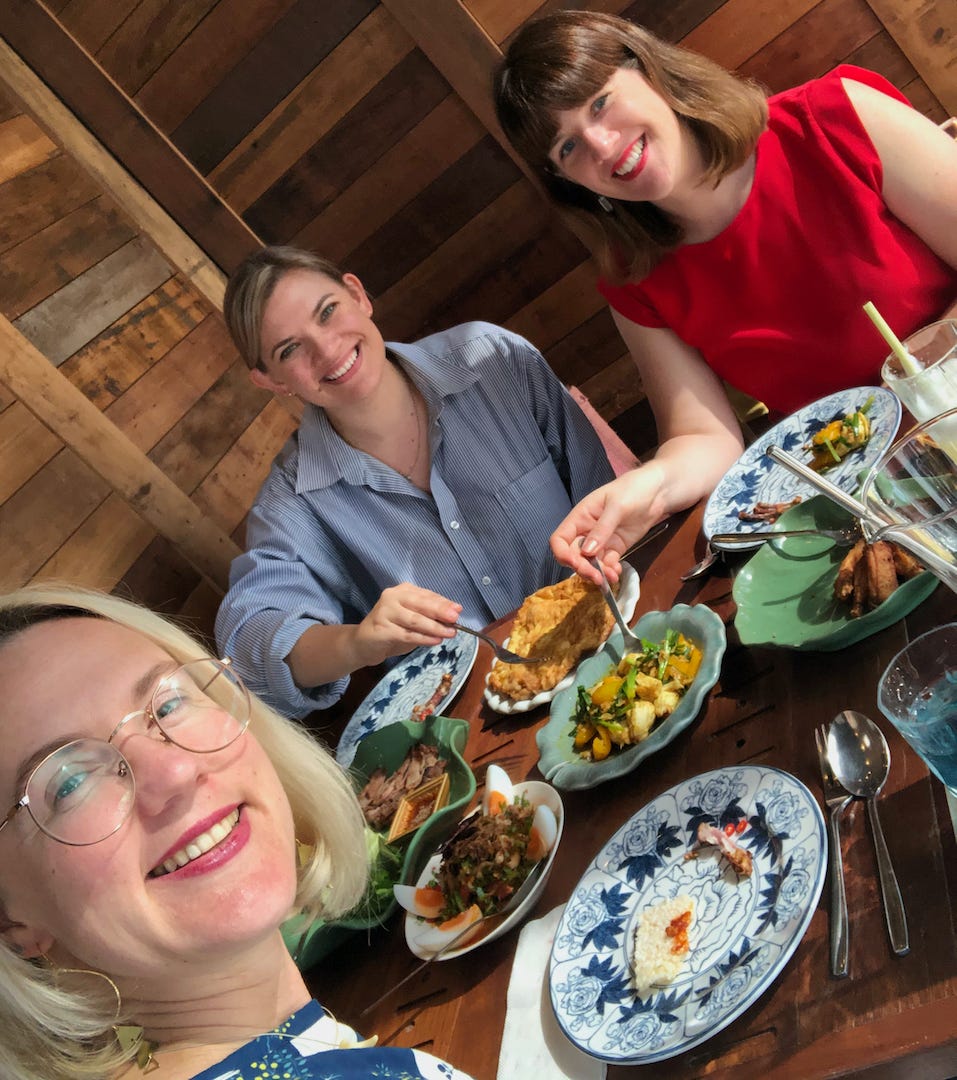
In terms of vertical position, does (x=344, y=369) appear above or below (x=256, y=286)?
below

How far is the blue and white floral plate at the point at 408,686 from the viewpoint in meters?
2.17

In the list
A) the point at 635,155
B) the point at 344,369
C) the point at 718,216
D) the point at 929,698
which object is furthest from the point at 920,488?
the point at 344,369

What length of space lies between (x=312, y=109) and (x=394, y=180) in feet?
1.24

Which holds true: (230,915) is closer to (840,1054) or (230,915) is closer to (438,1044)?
(438,1044)

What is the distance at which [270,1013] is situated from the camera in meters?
1.25

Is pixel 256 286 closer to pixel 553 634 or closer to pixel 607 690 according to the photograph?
pixel 553 634

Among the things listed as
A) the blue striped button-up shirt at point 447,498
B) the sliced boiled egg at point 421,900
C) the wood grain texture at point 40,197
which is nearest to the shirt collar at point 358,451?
the blue striped button-up shirt at point 447,498

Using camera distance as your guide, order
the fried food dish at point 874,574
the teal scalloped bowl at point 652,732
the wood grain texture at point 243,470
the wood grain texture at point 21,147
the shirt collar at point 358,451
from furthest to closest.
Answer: the wood grain texture at point 243,470 → the wood grain texture at point 21,147 → the shirt collar at point 358,451 → the teal scalloped bowl at point 652,732 → the fried food dish at point 874,574

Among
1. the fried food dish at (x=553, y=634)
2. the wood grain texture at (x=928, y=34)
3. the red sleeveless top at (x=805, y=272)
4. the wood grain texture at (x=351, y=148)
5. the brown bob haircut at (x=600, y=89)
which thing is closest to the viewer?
the fried food dish at (x=553, y=634)

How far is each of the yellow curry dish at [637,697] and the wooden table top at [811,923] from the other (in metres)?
0.06

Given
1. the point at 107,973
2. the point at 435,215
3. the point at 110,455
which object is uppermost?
the point at 110,455

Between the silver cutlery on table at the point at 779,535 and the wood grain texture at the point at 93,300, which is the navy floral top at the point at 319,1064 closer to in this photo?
the silver cutlery on table at the point at 779,535

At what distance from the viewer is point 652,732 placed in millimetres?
1450

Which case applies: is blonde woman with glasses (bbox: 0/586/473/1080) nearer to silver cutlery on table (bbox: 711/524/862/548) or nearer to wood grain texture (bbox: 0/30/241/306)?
silver cutlery on table (bbox: 711/524/862/548)
